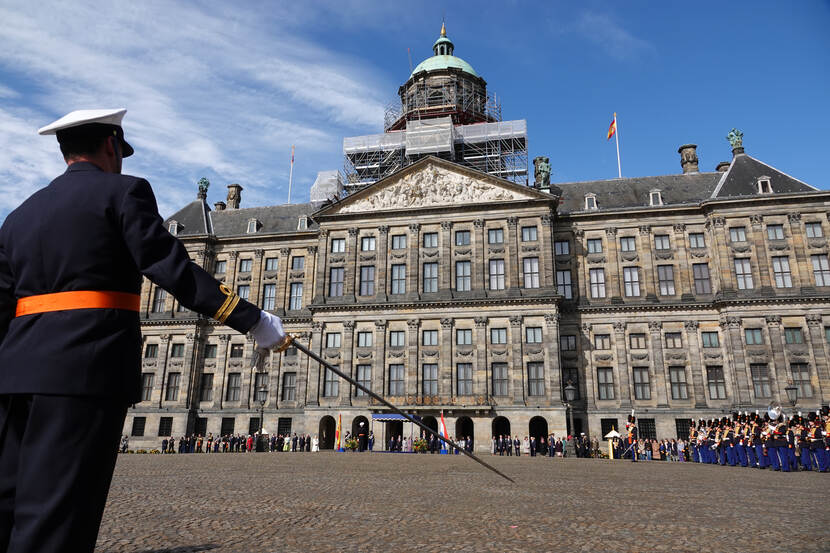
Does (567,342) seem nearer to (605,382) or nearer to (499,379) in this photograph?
(605,382)

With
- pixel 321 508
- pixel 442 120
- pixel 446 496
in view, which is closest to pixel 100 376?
pixel 321 508

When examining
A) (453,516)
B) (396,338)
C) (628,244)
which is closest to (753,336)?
(628,244)

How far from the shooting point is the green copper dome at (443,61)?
183 ft

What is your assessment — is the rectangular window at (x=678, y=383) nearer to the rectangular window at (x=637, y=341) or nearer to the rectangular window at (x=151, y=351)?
the rectangular window at (x=637, y=341)

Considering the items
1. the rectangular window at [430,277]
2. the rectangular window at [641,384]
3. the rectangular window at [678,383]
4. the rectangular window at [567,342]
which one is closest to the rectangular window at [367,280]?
the rectangular window at [430,277]

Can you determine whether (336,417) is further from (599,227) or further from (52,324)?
(52,324)

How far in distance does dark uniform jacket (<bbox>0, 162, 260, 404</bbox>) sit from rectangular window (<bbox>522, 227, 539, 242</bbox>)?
125 ft

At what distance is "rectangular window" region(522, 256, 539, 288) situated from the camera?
3909 centimetres

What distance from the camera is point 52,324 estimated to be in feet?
9.62

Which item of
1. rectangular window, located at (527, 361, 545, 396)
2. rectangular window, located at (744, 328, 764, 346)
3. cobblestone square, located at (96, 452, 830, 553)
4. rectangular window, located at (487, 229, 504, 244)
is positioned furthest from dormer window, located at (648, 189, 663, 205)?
cobblestone square, located at (96, 452, 830, 553)

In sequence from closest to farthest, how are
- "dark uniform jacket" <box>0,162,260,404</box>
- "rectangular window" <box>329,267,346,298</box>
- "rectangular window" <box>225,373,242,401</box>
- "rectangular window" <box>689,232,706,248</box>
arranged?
1. "dark uniform jacket" <box>0,162,260,404</box>
2. "rectangular window" <box>689,232,706,248</box>
3. "rectangular window" <box>329,267,346,298</box>
4. "rectangular window" <box>225,373,242,401</box>

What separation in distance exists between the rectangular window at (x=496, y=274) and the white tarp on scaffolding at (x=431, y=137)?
13.2 meters

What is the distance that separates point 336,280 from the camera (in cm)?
4259

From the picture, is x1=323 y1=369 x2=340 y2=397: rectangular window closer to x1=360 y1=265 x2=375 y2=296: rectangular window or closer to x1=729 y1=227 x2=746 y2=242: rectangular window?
x1=360 y1=265 x2=375 y2=296: rectangular window
